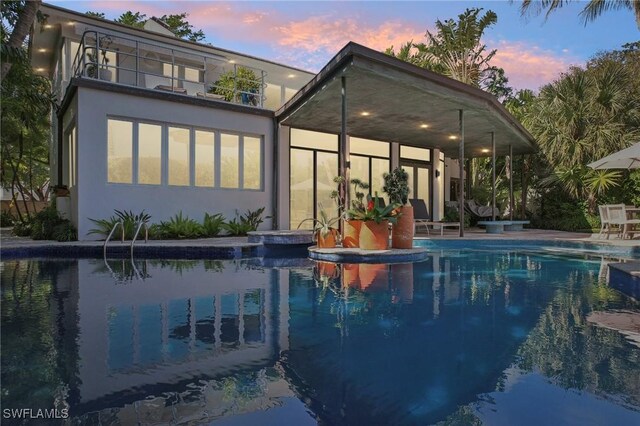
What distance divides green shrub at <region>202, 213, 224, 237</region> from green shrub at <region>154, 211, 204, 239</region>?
0.57ft

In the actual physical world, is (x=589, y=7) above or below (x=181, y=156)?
above

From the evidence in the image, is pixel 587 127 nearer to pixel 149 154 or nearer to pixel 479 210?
pixel 479 210

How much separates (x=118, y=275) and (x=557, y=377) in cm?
564

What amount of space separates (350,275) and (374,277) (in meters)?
0.37

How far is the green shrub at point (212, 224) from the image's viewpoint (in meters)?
10.6

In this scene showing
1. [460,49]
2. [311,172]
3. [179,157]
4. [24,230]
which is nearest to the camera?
[179,157]

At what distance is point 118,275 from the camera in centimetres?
602

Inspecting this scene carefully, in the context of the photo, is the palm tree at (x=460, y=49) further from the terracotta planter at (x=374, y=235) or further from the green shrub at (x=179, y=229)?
the terracotta planter at (x=374, y=235)

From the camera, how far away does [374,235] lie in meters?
7.62

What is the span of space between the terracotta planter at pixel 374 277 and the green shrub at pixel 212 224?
16.5 ft

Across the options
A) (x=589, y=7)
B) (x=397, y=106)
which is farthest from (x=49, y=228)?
(x=589, y=7)

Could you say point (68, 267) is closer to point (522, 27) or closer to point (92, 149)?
point (92, 149)

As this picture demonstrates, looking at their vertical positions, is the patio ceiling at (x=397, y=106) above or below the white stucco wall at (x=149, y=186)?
above

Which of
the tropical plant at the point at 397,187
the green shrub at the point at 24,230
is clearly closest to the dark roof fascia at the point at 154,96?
the green shrub at the point at 24,230
